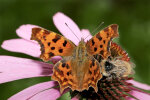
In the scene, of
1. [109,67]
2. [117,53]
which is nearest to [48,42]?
[109,67]

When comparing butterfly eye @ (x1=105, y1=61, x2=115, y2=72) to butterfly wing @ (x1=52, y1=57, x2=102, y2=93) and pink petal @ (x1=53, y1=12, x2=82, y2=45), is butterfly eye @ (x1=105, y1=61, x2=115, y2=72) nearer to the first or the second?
butterfly wing @ (x1=52, y1=57, x2=102, y2=93)

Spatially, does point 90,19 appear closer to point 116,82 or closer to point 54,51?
point 116,82

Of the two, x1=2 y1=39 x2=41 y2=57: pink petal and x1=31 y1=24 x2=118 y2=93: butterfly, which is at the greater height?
x1=2 y1=39 x2=41 y2=57: pink petal

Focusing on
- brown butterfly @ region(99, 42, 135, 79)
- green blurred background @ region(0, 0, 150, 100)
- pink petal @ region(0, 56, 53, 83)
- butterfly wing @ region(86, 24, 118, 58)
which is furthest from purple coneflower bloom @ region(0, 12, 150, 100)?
green blurred background @ region(0, 0, 150, 100)

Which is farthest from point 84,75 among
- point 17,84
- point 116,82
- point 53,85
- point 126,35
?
point 126,35

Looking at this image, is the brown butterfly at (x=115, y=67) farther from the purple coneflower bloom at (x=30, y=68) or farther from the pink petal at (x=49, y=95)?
the pink petal at (x=49, y=95)

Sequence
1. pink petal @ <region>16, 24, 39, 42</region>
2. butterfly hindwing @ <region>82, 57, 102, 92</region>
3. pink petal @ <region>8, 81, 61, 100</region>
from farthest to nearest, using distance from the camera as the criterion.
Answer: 1. pink petal @ <region>16, 24, 39, 42</region>
2. pink petal @ <region>8, 81, 61, 100</region>
3. butterfly hindwing @ <region>82, 57, 102, 92</region>
